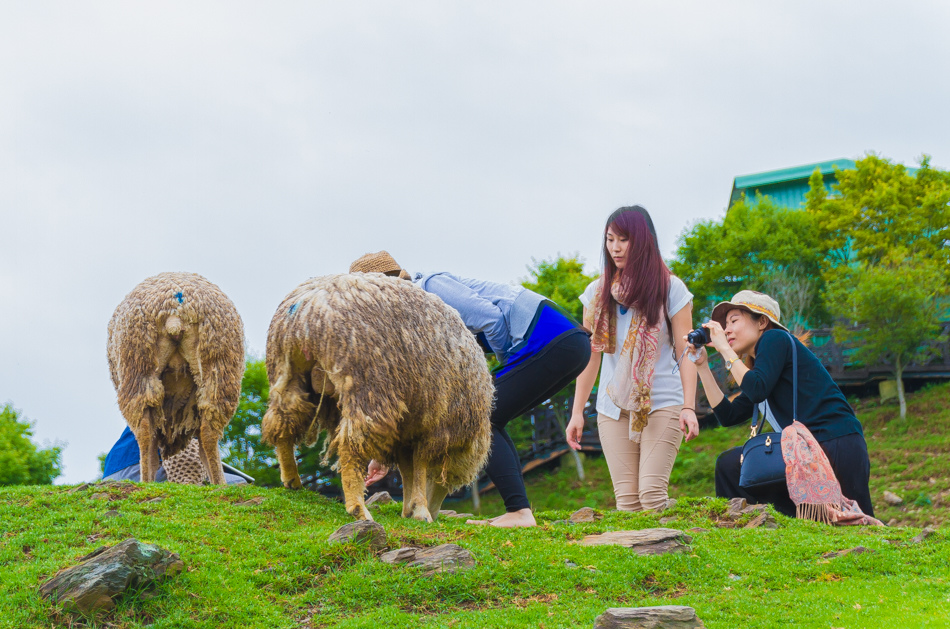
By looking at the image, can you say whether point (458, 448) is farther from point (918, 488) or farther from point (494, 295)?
point (918, 488)

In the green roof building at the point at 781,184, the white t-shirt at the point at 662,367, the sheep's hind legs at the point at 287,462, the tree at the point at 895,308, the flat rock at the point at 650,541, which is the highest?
the green roof building at the point at 781,184

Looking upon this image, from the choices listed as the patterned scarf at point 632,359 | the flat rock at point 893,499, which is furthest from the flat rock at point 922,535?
the flat rock at point 893,499

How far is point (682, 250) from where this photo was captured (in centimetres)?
3559

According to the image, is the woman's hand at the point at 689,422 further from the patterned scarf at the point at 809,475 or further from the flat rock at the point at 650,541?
the flat rock at the point at 650,541

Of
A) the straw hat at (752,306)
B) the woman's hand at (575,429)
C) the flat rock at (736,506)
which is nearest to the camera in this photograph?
the flat rock at (736,506)

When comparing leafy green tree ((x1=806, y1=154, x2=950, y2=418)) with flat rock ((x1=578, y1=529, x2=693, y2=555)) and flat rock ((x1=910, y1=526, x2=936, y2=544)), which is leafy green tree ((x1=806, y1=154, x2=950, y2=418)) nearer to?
flat rock ((x1=910, y1=526, x2=936, y2=544))

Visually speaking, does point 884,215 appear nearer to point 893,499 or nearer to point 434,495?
point 893,499

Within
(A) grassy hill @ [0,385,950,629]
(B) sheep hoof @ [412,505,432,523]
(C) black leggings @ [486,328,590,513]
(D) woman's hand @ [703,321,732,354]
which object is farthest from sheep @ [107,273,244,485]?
(D) woman's hand @ [703,321,732,354]

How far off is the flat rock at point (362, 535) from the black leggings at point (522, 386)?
6.67 feet

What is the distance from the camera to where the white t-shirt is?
311 inches

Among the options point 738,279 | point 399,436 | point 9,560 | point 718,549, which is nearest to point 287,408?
point 399,436

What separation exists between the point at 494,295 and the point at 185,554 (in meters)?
3.58

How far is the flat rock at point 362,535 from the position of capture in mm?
5555

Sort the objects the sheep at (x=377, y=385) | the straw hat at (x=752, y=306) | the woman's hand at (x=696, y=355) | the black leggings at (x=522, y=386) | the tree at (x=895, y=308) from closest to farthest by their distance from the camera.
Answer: the sheep at (x=377, y=385) < the black leggings at (x=522, y=386) < the woman's hand at (x=696, y=355) < the straw hat at (x=752, y=306) < the tree at (x=895, y=308)
